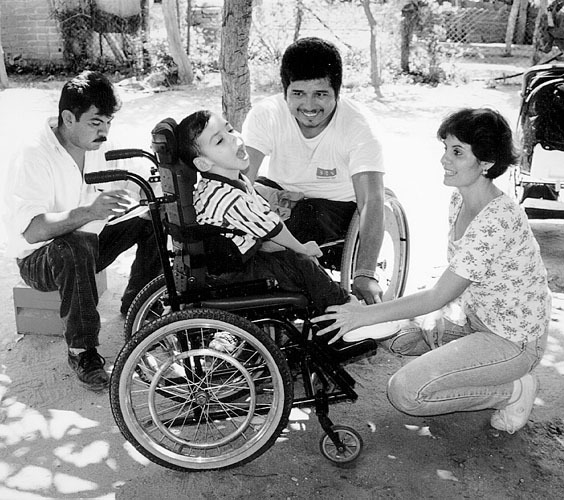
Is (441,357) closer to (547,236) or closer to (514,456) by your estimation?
(514,456)

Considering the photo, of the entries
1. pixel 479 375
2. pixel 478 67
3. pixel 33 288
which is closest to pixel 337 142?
pixel 479 375

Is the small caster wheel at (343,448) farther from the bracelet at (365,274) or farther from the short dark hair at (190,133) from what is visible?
the short dark hair at (190,133)

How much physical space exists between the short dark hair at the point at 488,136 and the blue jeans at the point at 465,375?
2.14 ft

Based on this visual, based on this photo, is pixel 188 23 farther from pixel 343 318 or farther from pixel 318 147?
pixel 343 318

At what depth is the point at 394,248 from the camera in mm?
3525

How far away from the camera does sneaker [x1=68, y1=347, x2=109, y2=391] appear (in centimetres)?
300

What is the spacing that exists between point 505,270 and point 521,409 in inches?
22.2

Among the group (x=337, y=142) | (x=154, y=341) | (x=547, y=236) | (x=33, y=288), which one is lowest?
(x=547, y=236)

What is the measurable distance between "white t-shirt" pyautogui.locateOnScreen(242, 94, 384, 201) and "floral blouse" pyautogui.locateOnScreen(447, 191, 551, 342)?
99 cm

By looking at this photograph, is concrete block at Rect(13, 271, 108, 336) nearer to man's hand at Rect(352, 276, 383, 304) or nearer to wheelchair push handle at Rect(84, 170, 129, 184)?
→ wheelchair push handle at Rect(84, 170, 129, 184)

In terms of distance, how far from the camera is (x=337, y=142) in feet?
11.1

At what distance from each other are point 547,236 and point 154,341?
363 centimetres

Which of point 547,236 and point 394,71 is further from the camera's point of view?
point 394,71

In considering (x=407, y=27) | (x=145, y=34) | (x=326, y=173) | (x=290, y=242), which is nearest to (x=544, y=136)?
(x=326, y=173)
